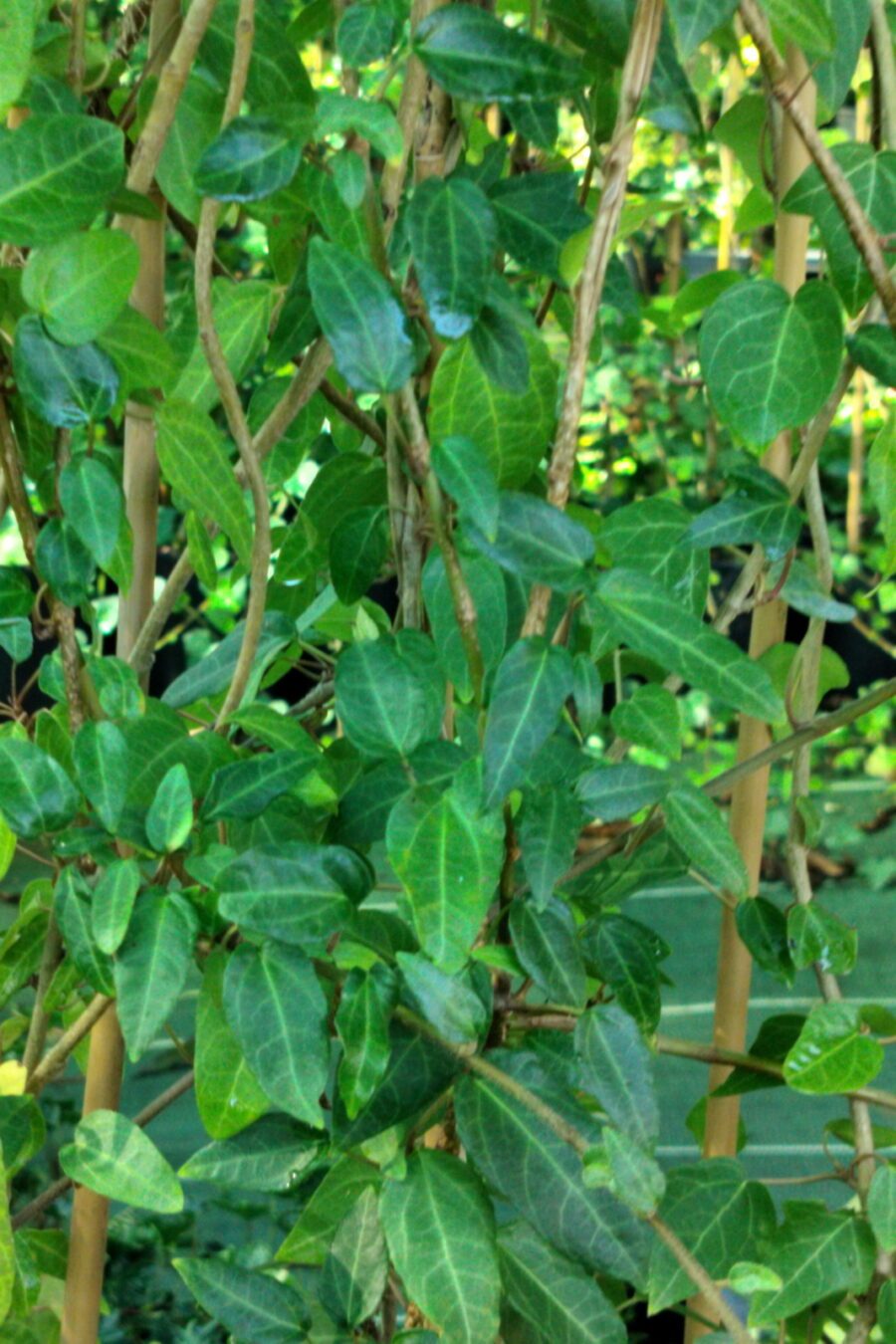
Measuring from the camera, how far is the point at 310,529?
0.72 meters

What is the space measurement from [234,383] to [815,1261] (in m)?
0.44

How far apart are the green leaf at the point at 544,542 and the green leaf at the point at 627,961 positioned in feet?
0.67

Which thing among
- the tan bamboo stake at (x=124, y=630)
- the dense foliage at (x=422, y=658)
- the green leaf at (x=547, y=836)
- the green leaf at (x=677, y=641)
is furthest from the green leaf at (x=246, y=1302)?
the green leaf at (x=677, y=641)

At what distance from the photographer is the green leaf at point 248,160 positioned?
48 centimetres

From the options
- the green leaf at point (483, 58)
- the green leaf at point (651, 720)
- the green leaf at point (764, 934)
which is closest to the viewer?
the green leaf at point (483, 58)

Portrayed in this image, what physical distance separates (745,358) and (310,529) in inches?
10.0

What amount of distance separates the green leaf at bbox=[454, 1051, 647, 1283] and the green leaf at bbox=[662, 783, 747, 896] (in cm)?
11

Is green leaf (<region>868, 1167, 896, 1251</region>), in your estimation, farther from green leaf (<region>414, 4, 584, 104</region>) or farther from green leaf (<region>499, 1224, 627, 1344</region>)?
green leaf (<region>414, 4, 584, 104</region>)

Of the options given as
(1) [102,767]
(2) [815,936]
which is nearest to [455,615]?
(1) [102,767]

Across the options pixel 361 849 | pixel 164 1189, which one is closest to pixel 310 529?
pixel 361 849

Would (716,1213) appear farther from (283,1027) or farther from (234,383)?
(234,383)

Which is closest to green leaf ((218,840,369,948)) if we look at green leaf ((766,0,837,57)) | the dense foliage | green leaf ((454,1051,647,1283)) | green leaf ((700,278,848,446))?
the dense foliage

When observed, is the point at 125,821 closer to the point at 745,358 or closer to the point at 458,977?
the point at 458,977

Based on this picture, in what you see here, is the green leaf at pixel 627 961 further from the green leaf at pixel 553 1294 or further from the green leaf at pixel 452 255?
the green leaf at pixel 452 255
